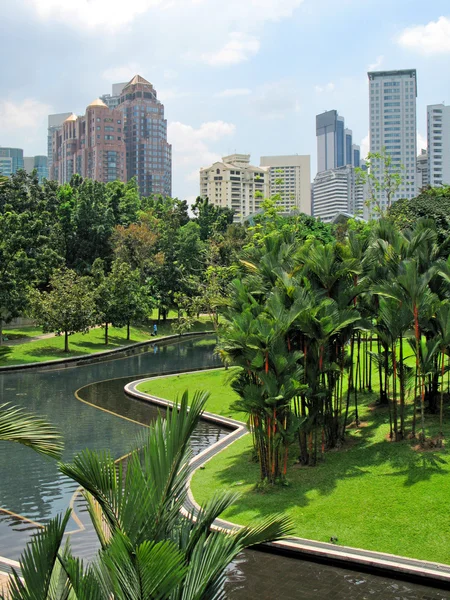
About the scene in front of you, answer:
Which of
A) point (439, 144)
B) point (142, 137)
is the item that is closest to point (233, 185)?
point (142, 137)

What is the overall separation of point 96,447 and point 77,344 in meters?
21.8

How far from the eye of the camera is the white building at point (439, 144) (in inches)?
5979

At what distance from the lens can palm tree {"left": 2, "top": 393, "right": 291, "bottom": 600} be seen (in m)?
3.94

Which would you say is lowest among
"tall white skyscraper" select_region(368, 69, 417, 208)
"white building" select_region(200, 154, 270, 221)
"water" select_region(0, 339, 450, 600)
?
"water" select_region(0, 339, 450, 600)

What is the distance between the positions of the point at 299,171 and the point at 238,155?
30881 millimetres

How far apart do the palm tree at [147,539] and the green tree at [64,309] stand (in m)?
30.4

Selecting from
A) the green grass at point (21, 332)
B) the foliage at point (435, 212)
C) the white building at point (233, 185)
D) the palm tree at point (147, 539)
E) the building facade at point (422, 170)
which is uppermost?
the building facade at point (422, 170)

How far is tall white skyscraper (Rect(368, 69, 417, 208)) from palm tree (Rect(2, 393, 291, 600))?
7048 inches

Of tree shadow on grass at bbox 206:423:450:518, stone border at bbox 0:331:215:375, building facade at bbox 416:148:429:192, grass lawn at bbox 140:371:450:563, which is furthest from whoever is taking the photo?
building facade at bbox 416:148:429:192

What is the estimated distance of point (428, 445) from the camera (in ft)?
39.5

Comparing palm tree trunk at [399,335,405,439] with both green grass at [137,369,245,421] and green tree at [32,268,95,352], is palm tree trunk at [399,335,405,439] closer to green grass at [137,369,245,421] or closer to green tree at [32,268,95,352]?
green grass at [137,369,245,421]

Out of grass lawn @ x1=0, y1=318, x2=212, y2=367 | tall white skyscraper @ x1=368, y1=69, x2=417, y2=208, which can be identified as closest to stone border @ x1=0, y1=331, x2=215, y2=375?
grass lawn @ x1=0, y1=318, x2=212, y2=367

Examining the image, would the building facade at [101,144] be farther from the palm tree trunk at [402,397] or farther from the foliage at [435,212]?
the palm tree trunk at [402,397]

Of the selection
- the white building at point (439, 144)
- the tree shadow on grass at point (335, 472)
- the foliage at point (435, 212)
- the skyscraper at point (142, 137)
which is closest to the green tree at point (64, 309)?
the foliage at point (435, 212)
